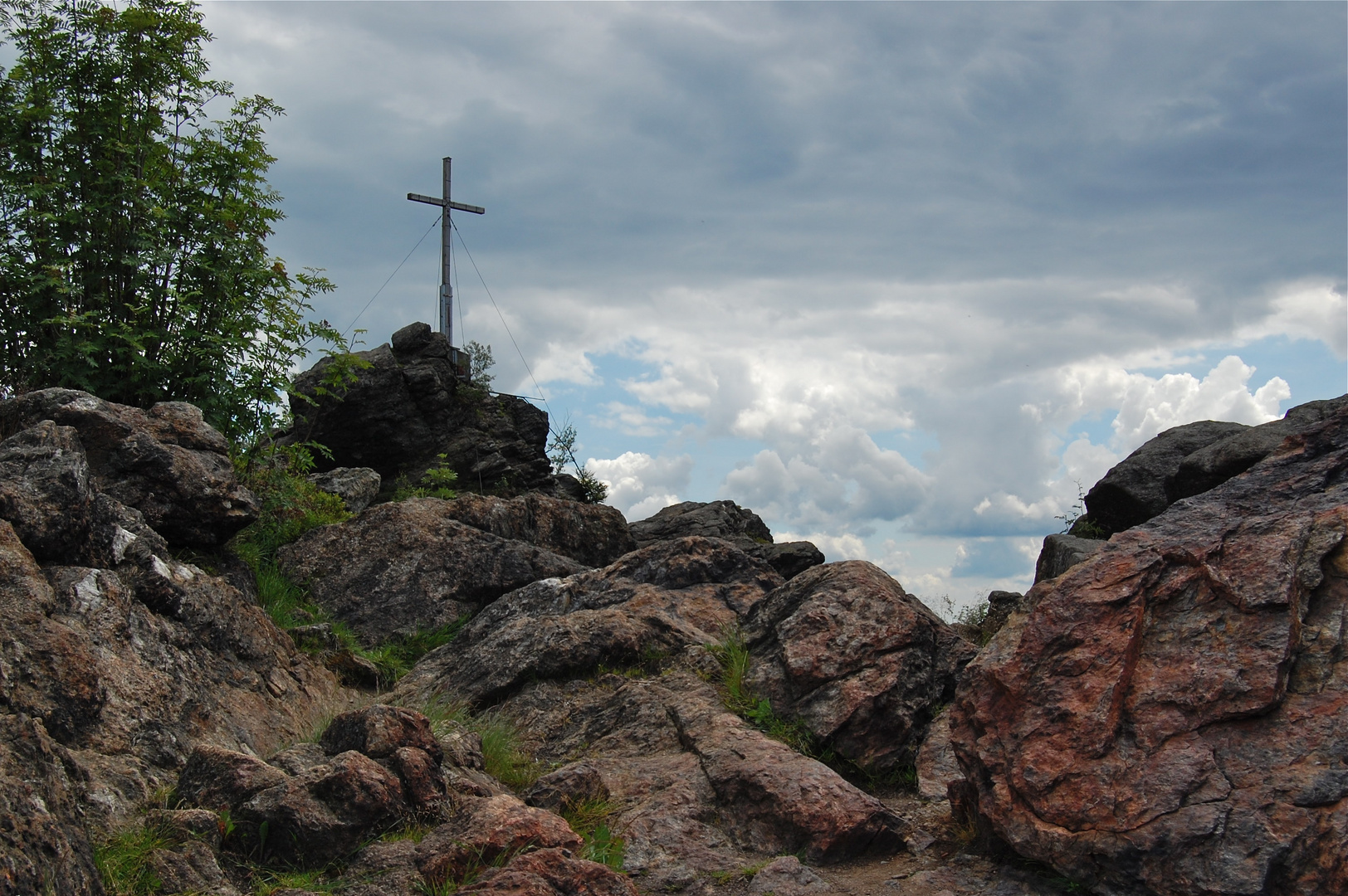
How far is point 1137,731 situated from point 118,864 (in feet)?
18.3

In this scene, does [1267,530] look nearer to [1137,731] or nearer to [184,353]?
[1137,731]

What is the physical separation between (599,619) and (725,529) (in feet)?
30.2

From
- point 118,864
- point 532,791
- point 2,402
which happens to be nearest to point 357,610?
point 2,402

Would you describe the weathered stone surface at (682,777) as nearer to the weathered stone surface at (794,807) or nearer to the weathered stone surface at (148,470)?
the weathered stone surface at (794,807)

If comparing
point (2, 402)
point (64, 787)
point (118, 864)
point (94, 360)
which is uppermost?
point (94, 360)

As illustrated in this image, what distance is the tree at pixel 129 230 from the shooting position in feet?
39.7

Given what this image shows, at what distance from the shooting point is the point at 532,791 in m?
7.24

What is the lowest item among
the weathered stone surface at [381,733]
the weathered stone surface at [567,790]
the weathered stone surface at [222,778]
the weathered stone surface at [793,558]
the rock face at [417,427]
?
the weathered stone surface at [567,790]

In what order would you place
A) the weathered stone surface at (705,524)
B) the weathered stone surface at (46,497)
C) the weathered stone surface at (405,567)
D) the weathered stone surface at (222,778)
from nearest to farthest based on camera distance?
the weathered stone surface at (222,778) < the weathered stone surface at (46,497) < the weathered stone surface at (405,567) < the weathered stone surface at (705,524)

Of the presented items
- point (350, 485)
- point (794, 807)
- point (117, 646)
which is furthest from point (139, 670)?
point (350, 485)

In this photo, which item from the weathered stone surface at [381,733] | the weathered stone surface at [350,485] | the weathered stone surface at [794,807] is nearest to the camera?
the weathered stone surface at [381,733]

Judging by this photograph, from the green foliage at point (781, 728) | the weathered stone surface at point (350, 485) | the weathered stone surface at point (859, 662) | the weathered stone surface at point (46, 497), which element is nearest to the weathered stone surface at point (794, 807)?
the green foliage at point (781, 728)

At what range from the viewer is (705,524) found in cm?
1900

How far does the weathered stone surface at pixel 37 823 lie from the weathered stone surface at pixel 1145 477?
45.7 ft
